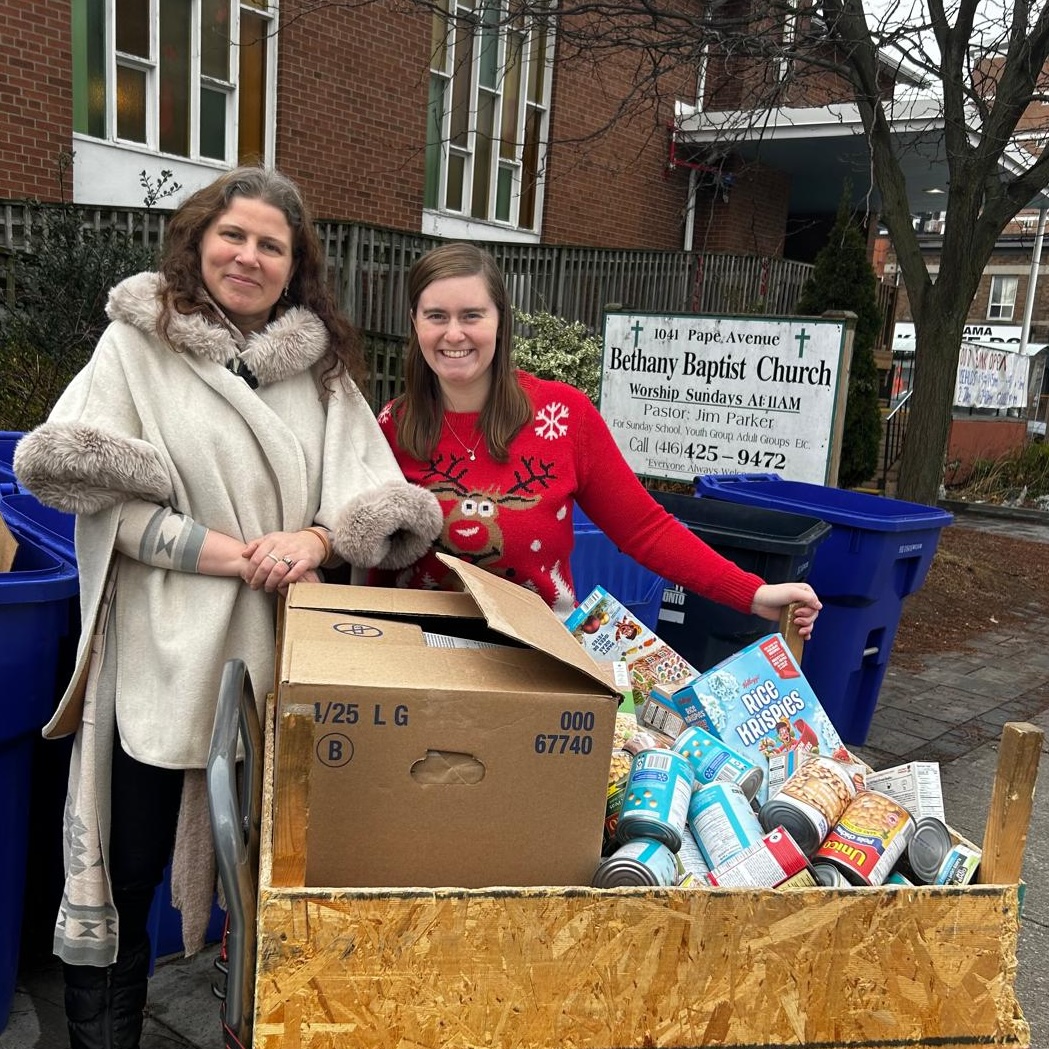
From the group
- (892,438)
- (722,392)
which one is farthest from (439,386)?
(892,438)

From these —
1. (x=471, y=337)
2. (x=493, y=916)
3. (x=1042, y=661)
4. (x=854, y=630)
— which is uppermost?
(x=471, y=337)

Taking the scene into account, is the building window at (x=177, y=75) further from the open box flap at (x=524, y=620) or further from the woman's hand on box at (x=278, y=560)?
the open box flap at (x=524, y=620)

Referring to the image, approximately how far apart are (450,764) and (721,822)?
46 centimetres

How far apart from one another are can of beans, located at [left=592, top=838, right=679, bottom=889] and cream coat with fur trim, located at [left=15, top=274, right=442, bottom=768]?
0.79m

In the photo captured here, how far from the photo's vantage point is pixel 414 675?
1.40m

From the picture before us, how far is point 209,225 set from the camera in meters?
1.93

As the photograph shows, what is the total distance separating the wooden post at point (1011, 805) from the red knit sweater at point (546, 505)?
0.86 meters

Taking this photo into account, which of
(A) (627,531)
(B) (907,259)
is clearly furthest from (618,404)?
(A) (627,531)

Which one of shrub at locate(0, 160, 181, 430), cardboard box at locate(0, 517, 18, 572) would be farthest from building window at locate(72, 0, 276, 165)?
cardboard box at locate(0, 517, 18, 572)

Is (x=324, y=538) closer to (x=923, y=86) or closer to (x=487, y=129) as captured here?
(x=923, y=86)

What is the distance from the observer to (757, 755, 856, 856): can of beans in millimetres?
1569

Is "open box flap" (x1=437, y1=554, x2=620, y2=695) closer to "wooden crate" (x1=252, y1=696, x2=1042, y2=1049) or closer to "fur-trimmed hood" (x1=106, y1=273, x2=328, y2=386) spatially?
"wooden crate" (x1=252, y1=696, x2=1042, y2=1049)

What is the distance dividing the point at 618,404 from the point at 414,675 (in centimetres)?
574

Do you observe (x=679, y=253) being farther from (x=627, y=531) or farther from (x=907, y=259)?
(x=627, y=531)
